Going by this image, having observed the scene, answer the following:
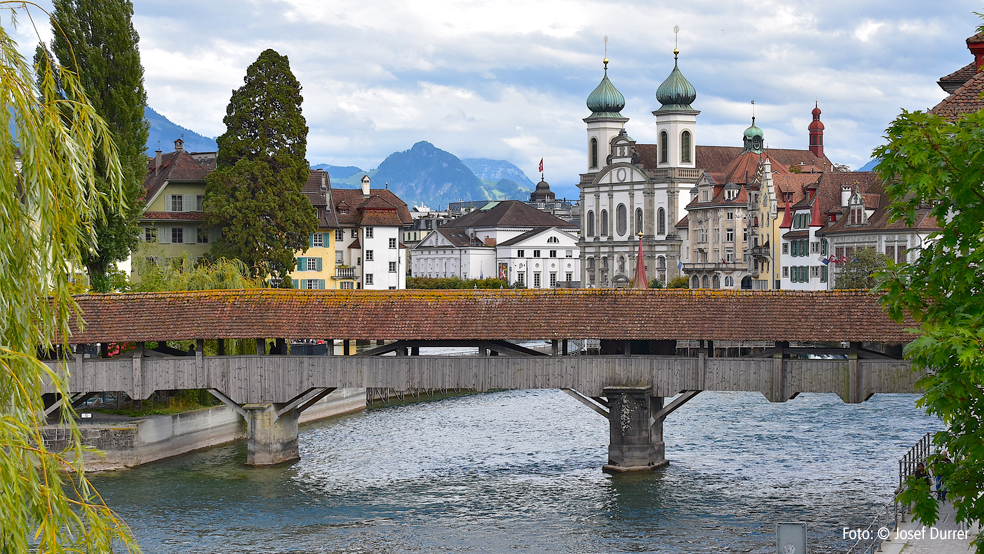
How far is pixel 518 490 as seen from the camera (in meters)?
22.0

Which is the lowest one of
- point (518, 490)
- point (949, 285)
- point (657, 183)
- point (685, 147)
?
point (518, 490)

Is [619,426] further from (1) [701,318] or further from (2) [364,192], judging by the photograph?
(2) [364,192]

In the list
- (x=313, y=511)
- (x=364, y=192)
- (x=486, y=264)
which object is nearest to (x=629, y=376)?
(x=313, y=511)

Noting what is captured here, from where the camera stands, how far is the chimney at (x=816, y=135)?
324 ft

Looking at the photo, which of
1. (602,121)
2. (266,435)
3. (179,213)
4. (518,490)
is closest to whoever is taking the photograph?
(518,490)

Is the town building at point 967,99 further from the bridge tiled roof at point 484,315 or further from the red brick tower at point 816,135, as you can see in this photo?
the red brick tower at point 816,135

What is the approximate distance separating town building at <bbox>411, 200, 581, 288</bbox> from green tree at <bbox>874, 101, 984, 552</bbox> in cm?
9258

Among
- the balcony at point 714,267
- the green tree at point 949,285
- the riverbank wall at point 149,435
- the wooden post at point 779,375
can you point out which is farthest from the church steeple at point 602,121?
the green tree at point 949,285

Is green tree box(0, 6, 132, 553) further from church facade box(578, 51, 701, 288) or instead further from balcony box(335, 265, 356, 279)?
church facade box(578, 51, 701, 288)

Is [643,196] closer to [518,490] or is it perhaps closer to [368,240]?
[368,240]

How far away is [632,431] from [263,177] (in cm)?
2138

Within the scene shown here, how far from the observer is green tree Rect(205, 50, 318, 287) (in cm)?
4034

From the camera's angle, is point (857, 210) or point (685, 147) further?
point (685, 147)

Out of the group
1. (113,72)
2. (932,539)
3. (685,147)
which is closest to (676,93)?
(685,147)
